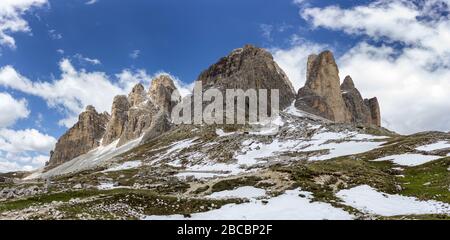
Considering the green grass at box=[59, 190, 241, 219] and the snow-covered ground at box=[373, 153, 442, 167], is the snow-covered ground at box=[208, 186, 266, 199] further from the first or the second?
the snow-covered ground at box=[373, 153, 442, 167]

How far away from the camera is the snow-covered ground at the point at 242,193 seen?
47206 millimetres

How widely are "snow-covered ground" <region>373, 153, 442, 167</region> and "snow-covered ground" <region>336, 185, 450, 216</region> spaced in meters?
24.6

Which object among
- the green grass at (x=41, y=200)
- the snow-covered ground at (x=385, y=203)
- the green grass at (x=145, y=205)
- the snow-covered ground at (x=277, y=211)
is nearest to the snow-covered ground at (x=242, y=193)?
the snow-covered ground at (x=277, y=211)

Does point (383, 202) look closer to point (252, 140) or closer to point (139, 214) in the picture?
point (139, 214)

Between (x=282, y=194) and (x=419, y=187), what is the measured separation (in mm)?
17204

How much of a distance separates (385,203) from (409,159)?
117 feet

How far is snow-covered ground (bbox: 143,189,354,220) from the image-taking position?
1398 inches

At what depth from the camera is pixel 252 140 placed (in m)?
147

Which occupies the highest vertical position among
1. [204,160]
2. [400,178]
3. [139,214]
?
[204,160]

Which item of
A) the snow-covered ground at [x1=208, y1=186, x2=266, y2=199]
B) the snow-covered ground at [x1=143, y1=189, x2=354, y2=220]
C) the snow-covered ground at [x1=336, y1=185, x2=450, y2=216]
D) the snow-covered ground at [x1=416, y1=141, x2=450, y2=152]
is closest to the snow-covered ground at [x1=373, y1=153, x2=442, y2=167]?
the snow-covered ground at [x1=416, y1=141, x2=450, y2=152]

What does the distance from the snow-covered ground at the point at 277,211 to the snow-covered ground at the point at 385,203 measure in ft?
11.4

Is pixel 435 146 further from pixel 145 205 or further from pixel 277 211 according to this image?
pixel 145 205
